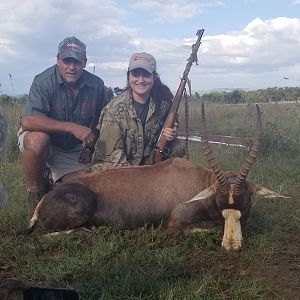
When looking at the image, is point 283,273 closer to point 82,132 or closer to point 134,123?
point 134,123

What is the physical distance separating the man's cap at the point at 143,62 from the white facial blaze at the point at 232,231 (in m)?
2.19

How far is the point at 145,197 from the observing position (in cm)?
546

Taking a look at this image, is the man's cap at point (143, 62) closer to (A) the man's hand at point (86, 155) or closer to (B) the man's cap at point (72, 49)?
(B) the man's cap at point (72, 49)

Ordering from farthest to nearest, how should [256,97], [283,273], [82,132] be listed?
1. [256,97]
2. [82,132]
3. [283,273]

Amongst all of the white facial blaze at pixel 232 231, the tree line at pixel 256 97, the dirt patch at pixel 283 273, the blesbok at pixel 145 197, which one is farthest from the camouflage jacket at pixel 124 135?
the tree line at pixel 256 97

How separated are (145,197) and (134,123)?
3.59 ft

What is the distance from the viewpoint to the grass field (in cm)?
361

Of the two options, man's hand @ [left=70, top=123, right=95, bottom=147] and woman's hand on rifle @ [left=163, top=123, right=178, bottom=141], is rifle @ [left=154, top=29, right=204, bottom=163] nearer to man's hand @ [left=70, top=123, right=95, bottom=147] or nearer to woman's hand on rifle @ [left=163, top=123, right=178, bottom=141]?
woman's hand on rifle @ [left=163, top=123, right=178, bottom=141]

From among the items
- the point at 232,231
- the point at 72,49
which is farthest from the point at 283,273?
the point at 72,49

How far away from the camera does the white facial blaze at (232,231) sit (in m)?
4.50

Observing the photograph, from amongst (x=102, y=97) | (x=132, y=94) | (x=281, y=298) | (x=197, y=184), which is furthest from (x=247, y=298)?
(x=102, y=97)

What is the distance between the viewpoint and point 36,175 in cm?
624

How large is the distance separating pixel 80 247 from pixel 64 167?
86.3 inches

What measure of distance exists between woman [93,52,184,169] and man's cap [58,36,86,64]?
2.03 feet
